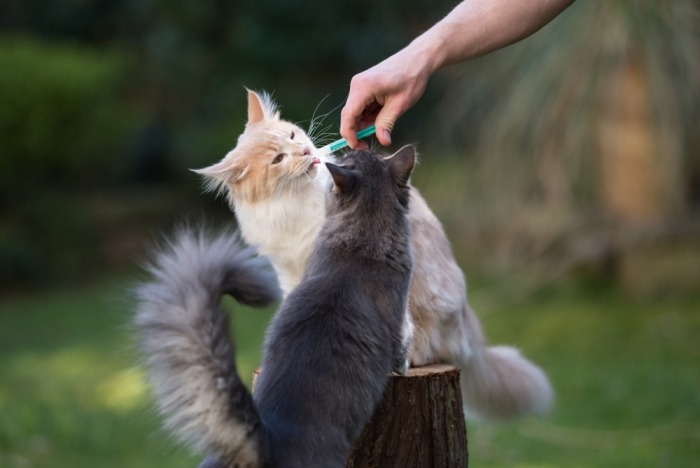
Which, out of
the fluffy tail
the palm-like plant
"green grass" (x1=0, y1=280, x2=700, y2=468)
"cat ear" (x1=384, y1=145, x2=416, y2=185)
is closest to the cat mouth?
"cat ear" (x1=384, y1=145, x2=416, y2=185)

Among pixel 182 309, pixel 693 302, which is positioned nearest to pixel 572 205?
pixel 693 302

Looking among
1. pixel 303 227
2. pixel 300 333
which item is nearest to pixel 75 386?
pixel 303 227

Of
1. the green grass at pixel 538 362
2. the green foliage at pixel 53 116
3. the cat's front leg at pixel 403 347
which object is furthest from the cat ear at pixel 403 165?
the green foliage at pixel 53 116

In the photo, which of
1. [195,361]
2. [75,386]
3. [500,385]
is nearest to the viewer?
[195,361]

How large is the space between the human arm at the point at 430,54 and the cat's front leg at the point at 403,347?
0.54 m

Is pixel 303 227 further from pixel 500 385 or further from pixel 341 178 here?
pixel 500 385

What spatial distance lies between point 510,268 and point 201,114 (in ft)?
15.2

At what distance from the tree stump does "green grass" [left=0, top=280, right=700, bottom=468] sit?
142 centimetres

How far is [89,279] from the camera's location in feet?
32.3

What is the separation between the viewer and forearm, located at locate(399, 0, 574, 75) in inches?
116

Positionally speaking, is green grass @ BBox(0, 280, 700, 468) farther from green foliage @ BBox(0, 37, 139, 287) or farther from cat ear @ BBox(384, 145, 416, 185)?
cat ear @ BBox(384, 145, 416, 185)

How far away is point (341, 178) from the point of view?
2762 millimetres

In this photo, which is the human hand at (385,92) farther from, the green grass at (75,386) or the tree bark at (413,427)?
the green grass at (75,386)

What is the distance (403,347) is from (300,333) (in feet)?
1.24
